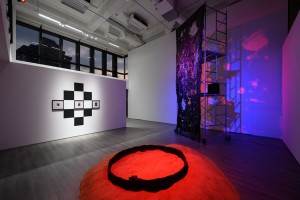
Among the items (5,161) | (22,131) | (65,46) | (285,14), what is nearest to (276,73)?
(285,14)

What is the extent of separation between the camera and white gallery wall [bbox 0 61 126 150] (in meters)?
2.96

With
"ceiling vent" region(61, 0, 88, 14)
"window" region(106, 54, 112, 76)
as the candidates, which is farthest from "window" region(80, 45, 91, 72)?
"ceiling vent" region(61, 0, 88, 14)

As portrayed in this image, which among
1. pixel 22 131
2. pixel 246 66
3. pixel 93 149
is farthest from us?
pixel 246 66

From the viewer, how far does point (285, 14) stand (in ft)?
11.5

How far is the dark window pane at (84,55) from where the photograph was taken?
6930 mm

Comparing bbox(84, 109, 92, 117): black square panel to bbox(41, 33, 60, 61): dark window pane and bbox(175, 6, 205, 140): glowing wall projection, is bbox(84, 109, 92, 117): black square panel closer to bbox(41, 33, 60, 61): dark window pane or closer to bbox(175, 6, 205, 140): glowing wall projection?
bbox(175, 6, 205, 140): glowing wall projection

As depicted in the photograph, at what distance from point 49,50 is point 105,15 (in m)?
3.11

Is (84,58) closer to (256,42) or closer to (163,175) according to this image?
(163,175)

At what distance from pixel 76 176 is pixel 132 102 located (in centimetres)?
653

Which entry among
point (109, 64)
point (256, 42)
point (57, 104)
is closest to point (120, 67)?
point (109, 64)

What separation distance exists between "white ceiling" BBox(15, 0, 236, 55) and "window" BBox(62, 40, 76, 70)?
43 centimetres

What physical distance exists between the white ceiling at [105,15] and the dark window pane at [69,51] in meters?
0.40

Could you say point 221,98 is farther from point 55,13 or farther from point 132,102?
point 55,13

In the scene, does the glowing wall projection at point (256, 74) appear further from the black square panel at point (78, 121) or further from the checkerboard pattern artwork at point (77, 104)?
the black square panel at point (78, 121)
